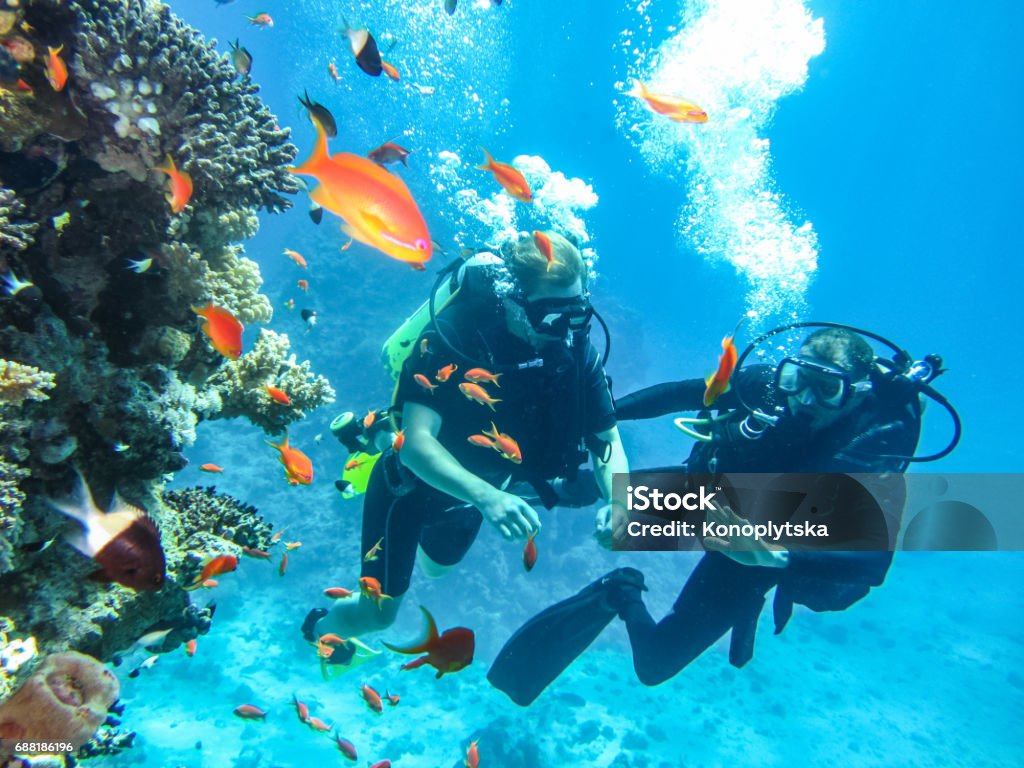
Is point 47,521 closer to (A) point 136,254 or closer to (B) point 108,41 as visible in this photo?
(A) point 136,254

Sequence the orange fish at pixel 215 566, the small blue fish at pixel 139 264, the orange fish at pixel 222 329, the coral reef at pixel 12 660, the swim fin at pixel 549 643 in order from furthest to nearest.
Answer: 1. the swim fin at pixel 549 643
2. the orange fish at pixel 215 566
3. the orange fish at pixel 222 329
4. the small blue fish at pixel 139 264
5. the coral reef at pixel 12 660

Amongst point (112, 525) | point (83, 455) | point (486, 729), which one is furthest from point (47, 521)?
point (486, 729)

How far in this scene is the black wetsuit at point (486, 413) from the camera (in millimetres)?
4473

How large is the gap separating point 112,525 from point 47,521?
3.44ft

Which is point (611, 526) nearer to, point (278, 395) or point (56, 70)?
point (278, 395)

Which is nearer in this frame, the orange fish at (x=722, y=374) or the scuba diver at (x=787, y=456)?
the orange fish at (x=722, y=374)


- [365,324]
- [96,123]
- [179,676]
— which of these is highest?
[365,324]

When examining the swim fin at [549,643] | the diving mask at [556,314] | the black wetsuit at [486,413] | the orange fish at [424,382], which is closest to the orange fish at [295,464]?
the black wetsuit at [486,413]

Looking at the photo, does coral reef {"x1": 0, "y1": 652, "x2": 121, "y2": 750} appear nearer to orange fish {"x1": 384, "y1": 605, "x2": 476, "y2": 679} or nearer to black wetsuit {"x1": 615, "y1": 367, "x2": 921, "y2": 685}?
orange fish {"x1": 384, "y1": 605, "x2": 476, "y2": 679}

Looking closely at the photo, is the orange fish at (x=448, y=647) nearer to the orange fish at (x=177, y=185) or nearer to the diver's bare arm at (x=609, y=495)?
the diver's bare arm at (x=609, y=495)

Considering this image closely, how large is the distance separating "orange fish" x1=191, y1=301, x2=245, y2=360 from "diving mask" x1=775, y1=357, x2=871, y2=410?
502cm

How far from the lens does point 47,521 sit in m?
2.26

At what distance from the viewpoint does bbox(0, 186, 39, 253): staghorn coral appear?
85.4 inches

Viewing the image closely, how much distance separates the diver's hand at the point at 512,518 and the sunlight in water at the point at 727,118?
26.6 meters
